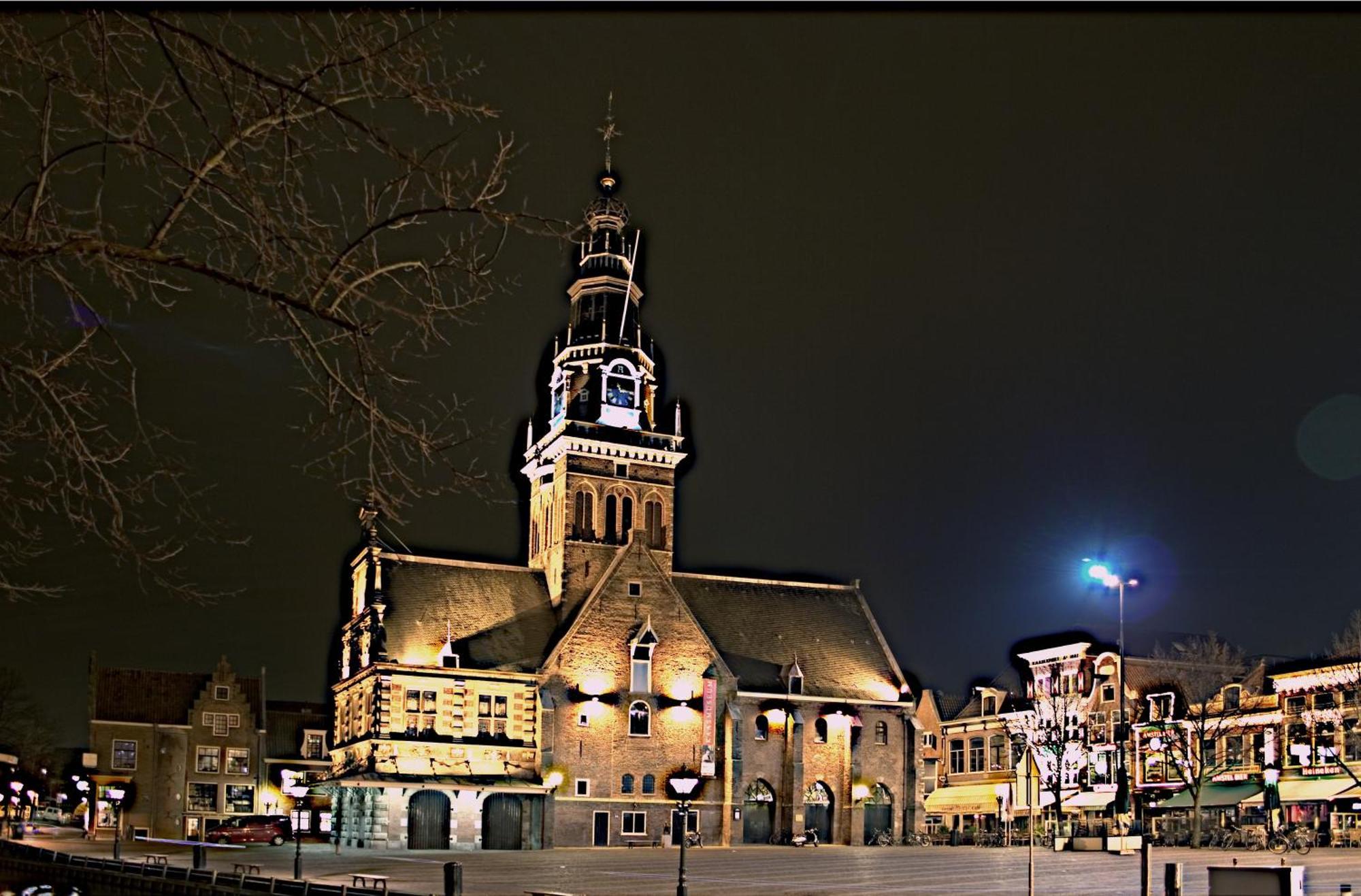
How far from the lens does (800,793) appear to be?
76.8 meters

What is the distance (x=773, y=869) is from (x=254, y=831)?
30163 mm

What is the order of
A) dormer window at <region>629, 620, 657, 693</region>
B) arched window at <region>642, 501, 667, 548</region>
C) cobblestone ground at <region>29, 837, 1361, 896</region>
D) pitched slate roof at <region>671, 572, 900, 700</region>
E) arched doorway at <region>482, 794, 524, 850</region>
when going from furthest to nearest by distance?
arched window at <region>642, 501, 667, 548</region>
pitched slate roof at <region>671, 572, 900, 700</region>
dormer window at <region>629, 620, 657, 693</region>
arched doorway at <region>482, 794, 524, 850</region>
cobblestone ground at <region>29, 837, 1361, 896</region>

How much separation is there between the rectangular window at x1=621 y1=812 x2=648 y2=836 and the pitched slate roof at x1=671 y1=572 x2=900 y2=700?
8423mm

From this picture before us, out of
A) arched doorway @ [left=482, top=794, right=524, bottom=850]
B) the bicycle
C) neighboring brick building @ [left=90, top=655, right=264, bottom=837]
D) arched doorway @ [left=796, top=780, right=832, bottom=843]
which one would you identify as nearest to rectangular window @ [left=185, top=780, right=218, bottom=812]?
neighboring brick building @ [left=90, top=655, right=264, bottom=837]

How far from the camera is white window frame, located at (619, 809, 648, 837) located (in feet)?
240

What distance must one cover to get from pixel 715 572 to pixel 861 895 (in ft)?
169

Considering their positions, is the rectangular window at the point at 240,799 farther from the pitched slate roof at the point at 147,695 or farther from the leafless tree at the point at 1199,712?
the leafless tree at the point at 1199,712

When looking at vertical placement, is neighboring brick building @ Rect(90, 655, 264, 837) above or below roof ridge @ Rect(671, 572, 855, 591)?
below

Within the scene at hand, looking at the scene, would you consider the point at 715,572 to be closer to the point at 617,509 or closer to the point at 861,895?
the point at 617,509

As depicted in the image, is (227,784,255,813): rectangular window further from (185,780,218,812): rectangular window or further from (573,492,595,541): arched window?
(573,492,595,541): arched window

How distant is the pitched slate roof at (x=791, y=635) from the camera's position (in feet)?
264

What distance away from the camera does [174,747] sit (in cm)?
8988

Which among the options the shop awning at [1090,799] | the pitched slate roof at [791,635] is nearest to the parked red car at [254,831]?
the pitched slate roof at [791,635]

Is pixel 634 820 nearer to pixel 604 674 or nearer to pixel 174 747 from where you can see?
pixel 604 674
